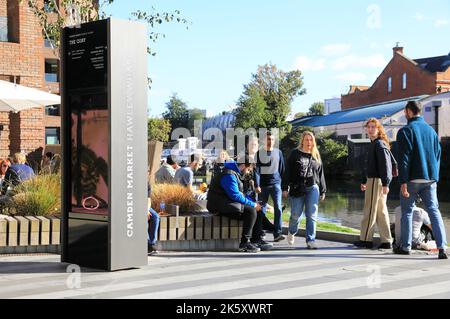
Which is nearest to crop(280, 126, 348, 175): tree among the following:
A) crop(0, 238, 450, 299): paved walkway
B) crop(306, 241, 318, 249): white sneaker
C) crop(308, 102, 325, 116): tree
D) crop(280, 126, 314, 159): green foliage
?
crop(280, 126, 314, 159): green foliage

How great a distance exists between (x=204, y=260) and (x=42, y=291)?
2.52m

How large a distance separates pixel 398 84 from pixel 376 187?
71919mm

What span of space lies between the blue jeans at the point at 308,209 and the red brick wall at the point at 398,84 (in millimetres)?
64385

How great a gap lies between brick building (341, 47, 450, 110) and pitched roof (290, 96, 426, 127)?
6792 mm

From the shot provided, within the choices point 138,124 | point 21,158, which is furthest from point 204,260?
point 21,158

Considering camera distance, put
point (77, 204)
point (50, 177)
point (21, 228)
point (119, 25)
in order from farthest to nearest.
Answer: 1. point (50, 177)
2. point (21, 228)
3. point (77, 204)
4. point (119, 25)

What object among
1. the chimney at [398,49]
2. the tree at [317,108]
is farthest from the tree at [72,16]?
the tree at [317,108]

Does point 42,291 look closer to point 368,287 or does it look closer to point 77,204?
point 77,204

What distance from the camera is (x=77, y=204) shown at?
7.43m

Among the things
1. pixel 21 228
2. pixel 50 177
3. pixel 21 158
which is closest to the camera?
pixel 21 228

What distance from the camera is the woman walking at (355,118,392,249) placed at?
9.49m

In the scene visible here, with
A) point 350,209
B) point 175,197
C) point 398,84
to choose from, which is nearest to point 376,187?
point 175,197
